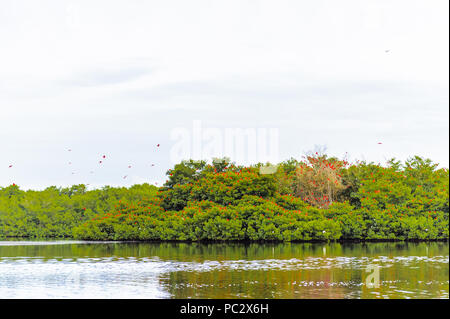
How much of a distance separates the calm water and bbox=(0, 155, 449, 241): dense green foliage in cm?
804

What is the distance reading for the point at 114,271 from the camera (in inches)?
845

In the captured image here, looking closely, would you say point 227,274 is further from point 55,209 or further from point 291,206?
point 55,209

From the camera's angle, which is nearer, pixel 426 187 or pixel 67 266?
pixel 67 266

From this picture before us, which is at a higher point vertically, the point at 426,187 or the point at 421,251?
the point at 426,187

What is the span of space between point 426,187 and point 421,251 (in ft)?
42.0

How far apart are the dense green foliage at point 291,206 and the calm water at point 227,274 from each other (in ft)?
26.4

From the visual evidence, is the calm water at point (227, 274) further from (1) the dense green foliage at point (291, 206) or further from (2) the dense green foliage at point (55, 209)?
(2) the dense green foliage at point (55, 209)

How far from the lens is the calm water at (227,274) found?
16.3 metres

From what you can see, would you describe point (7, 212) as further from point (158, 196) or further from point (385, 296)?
point (385, 296)

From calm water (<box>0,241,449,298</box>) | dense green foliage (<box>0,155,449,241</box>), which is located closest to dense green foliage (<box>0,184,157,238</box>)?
dense green foliage (<box>0,155,449,241</box>)

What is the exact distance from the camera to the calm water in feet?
53.4
